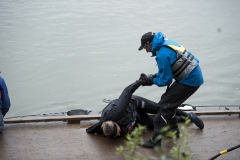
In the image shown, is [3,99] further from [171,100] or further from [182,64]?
→ [182,64]

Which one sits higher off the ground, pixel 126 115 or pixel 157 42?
pixel 157 42

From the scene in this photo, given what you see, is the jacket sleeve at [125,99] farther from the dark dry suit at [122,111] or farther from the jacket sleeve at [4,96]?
the jacket sleeve at [4,96]

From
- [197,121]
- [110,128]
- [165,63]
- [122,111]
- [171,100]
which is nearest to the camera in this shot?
[165,63]

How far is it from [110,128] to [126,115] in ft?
1.16

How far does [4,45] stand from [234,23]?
9.66 m

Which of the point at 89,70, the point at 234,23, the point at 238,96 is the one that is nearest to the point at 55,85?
the point at 89,70

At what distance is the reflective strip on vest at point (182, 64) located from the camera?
4156 mm

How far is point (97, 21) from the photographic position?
1512 cm

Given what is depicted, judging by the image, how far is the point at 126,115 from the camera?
4.80m

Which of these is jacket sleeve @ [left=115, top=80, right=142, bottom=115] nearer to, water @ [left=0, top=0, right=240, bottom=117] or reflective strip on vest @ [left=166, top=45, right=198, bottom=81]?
reflective strip on vest @ [left=166, top=45, right=198, bottom=81]

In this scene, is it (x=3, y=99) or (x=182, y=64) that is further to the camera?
(x=3, y=99)

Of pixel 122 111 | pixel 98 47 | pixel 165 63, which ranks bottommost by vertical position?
pixel 98 47

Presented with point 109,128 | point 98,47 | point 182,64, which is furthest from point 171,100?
point 98,47

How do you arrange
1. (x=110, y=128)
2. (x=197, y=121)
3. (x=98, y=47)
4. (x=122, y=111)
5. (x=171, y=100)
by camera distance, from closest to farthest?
(x=171, y=100), (x=110, y=128), (x=122, y=111), (x=197, y=121), (x=98, y=47)
